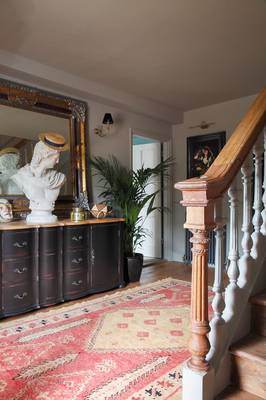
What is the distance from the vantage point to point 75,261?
10.4 feet

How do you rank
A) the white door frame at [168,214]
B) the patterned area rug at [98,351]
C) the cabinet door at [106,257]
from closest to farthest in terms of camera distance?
the patterned area rug at [98,351], the cabinet door at [106,257], the white door frame at [168,214]

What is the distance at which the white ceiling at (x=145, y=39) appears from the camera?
7.83 ft

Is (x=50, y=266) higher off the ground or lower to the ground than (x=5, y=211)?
lower

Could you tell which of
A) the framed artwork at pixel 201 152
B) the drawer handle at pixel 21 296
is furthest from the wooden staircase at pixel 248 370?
the framed artwork at pixel 201 152

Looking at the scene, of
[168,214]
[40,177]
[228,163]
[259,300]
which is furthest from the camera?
[168,214]

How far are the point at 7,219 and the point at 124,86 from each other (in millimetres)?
2180

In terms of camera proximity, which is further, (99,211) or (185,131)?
(185,131)

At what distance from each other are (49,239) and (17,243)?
307mm

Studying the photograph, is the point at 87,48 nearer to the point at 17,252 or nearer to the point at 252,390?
the point at 17,252

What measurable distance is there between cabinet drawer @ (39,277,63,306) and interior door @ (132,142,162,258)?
103 inches

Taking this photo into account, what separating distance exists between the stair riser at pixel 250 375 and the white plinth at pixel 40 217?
2.15 m

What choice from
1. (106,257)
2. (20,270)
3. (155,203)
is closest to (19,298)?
(20,270)

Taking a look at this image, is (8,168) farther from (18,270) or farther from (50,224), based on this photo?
(18,270)

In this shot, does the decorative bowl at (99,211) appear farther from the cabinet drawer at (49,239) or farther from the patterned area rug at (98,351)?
the patterned area rug at (98,351)
